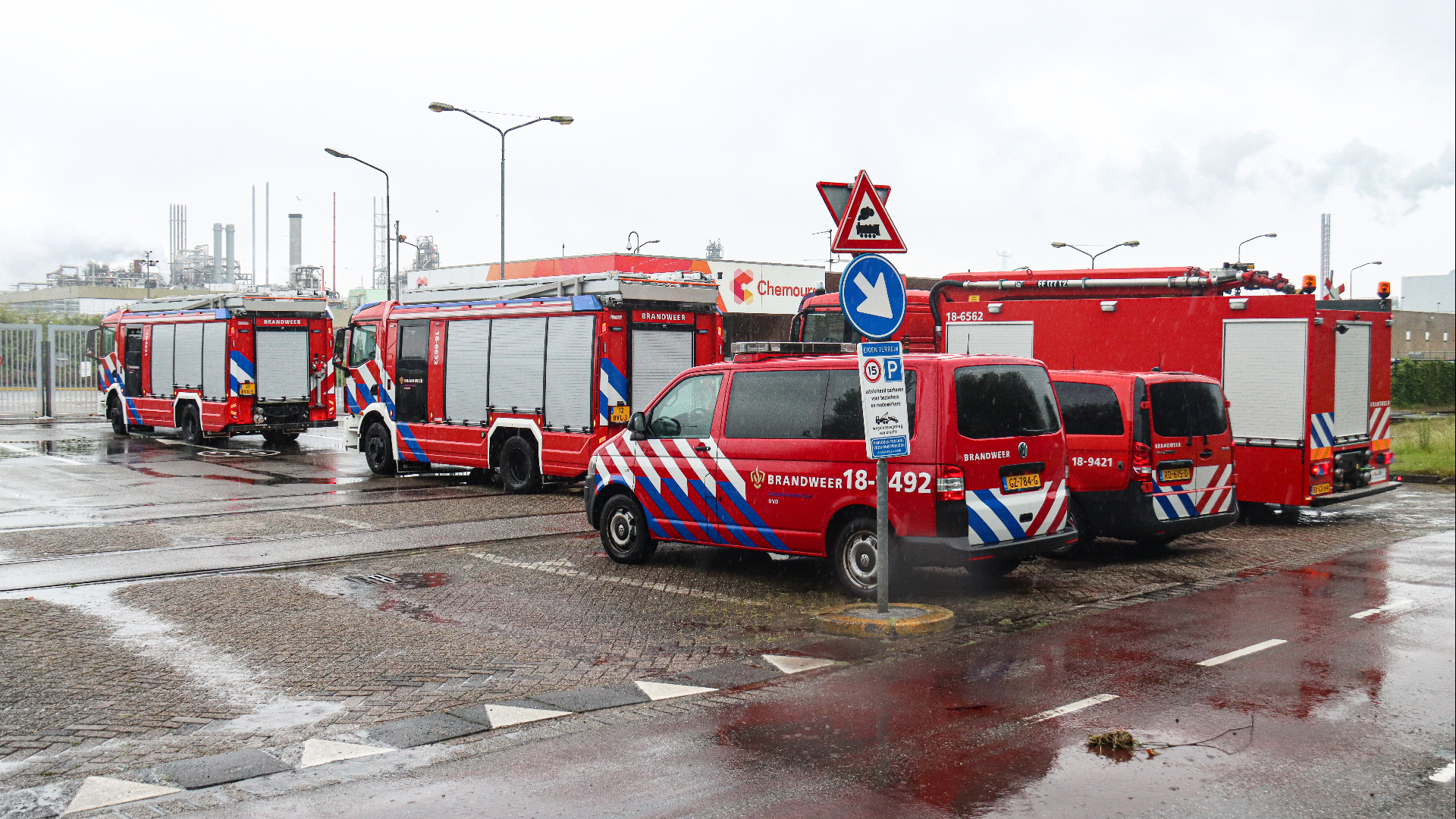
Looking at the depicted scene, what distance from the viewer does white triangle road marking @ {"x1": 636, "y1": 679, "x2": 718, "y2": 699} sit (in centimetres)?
719

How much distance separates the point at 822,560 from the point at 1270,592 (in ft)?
12.6

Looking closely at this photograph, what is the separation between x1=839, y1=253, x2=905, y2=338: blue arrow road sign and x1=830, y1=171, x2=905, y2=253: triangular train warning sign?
17 cm

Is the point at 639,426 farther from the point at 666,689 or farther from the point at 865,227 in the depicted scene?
the point at 666,689

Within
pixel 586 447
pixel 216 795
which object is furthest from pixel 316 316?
pixel 216 795

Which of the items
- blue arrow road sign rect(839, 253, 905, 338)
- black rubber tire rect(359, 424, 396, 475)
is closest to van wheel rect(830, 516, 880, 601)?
blue arrow road sign rect(839, 253, 905, 338)

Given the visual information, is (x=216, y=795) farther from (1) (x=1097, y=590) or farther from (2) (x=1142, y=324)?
(2) (x=1142, y=324)

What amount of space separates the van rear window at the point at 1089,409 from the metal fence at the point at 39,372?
106ft

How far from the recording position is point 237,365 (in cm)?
2545

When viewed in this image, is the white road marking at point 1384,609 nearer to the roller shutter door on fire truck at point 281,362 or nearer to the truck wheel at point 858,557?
the truck wheel at point 858,557

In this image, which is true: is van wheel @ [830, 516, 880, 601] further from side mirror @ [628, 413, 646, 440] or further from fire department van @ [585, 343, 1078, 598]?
side mirror @ [628, 413, 646, 440]

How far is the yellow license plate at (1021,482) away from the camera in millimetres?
9646

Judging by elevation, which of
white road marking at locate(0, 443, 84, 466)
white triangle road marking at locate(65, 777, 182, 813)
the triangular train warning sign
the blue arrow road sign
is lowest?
white road marking at locate(0, 443, 84, 466)

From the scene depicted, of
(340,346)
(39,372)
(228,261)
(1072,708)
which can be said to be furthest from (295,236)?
(1072,708)


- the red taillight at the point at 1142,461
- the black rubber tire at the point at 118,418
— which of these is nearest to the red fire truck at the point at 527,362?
the red taillight at the point at 1142,461
